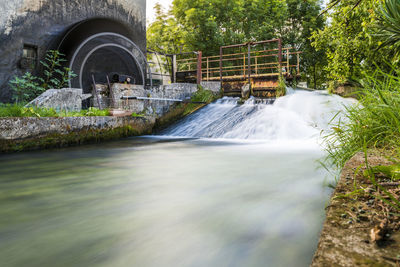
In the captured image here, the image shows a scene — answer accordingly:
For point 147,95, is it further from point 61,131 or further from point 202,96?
point 61,131

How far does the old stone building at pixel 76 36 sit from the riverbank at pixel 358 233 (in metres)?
8.00

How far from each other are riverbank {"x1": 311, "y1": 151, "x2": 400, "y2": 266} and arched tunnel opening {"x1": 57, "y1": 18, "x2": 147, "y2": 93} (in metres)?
7.94

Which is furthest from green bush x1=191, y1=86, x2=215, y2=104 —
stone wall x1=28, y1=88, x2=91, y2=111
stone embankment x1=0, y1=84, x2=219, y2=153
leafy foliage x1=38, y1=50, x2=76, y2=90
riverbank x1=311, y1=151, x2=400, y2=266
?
riverbank x1=311, y1=151, x2=400, y2=266

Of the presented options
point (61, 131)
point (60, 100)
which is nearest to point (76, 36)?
point (60, 100)

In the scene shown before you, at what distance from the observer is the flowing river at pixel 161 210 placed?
4.04ft

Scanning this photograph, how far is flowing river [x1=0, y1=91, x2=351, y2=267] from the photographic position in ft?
4.04

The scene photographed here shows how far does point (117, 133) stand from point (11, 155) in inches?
97.3

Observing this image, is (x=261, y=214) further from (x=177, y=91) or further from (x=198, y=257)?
(x=177, y=91)

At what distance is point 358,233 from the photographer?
892mm

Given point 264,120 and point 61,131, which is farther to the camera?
point 264,120

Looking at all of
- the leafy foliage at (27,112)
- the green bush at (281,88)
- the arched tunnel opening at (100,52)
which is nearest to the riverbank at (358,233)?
the leafy foliage at (27,112)

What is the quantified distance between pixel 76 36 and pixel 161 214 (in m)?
7.84

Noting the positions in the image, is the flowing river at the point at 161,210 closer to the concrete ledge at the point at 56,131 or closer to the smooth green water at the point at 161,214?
the smooth green water at the point at 161,214

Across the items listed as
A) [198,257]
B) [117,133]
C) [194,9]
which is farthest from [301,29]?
Result: [198,257]
